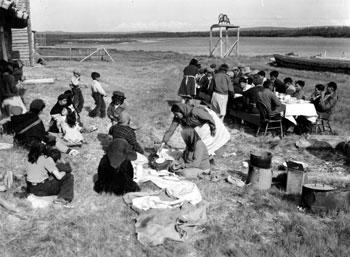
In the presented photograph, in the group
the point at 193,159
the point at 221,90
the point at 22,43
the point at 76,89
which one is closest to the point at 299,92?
the point at 221,90

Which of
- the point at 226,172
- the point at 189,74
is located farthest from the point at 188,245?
the point at 189,74

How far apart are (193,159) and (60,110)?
338 centimetres

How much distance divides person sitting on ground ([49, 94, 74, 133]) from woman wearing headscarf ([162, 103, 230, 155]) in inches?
105

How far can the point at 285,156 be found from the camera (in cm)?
844

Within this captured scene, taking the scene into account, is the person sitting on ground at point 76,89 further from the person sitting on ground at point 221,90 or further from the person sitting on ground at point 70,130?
the person sitting on ground at point 221,90

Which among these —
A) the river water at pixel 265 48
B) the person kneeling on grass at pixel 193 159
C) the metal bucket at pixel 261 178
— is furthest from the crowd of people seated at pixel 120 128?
the river water at pixel 265 48

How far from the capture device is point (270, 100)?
955 centimetres

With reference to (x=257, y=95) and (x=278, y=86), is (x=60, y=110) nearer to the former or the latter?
(x=257, y=95)

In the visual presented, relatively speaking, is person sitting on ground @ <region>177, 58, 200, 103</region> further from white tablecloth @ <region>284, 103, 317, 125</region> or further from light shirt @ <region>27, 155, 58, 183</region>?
light shirt @ <region>27, 155, 58, 183</region>

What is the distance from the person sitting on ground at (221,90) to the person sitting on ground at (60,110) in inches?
149

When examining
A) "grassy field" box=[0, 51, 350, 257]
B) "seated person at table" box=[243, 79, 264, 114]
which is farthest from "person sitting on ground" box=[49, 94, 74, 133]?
"seated person at table" box=[243, 79, 264, 114]

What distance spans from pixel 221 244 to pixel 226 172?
2.81 metres

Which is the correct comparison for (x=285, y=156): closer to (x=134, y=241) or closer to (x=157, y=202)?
(x=157, y=202)

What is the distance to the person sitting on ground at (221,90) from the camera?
10172mm
